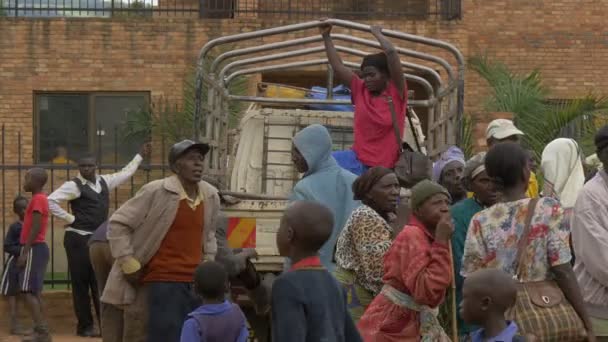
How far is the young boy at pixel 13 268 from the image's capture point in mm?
14305

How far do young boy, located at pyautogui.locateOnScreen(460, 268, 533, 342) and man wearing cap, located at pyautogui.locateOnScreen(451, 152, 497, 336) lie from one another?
159 centimetres

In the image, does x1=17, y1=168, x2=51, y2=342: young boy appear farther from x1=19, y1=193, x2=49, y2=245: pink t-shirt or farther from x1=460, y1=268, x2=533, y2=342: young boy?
x1=460, y1=268, x2=533, y2=342: young boy

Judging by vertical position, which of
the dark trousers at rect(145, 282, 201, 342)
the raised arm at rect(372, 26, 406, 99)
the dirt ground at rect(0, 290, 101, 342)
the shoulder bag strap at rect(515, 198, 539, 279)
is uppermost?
the raised arm at rect(372, 26, 406, 99)

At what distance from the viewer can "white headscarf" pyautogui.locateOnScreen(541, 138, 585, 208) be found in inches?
369

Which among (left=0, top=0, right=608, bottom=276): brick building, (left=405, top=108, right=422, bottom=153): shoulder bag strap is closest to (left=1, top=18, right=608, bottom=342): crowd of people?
(left=405, top=108, right=422, bottom=153): shoulder bag strap

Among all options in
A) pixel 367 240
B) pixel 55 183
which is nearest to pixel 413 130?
pixel 367 240

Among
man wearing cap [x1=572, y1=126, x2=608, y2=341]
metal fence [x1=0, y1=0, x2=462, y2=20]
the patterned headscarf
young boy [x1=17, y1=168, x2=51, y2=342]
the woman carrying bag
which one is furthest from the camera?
metal fence [x1=0, y1=0, x2=462, y2=20]

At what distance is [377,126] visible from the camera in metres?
9.19

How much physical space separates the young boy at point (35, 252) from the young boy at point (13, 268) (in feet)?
0.94

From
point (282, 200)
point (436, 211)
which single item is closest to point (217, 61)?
point (282, 200)

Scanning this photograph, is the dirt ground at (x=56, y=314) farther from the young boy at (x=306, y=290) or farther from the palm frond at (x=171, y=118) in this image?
the young boy at (x=306, y=290)

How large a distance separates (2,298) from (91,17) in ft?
21.1

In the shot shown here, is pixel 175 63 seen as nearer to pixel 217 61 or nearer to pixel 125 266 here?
pixel 217 61

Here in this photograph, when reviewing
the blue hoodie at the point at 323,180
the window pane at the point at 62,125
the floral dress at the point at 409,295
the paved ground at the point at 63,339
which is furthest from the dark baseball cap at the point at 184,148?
the window pane at the point at 62,125
